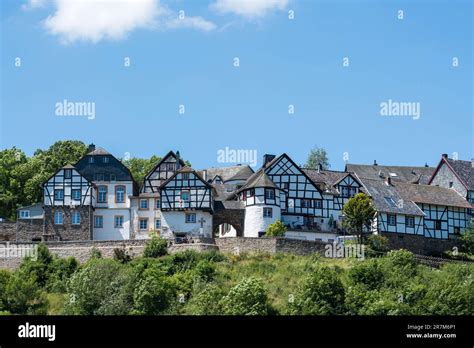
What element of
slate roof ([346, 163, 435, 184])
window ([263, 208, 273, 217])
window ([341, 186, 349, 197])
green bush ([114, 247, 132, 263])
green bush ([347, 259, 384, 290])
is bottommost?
green bush ([347, 259, 384, 290])

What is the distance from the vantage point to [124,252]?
200 ft

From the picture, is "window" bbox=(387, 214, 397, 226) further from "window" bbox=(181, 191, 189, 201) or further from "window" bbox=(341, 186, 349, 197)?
"window" bbox=(181, 191, 189, 201)

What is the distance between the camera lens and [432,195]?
72.0 metres

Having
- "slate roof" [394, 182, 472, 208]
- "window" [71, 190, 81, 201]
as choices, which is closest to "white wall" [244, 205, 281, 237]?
"window" [71, 190, 81, 201]

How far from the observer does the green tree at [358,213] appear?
63.4 metres

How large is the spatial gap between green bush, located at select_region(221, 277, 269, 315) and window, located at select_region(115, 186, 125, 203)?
1611cm

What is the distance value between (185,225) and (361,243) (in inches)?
408

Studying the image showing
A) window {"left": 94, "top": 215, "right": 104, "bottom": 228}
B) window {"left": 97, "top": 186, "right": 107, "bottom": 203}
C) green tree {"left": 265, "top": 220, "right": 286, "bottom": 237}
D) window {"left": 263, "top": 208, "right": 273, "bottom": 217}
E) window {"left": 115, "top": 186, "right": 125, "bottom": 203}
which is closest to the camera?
green tree {"left": 265, "top": 220, "right": 286, "bottom": 237}

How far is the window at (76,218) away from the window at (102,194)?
1742 mm

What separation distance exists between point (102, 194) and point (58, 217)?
124 inches

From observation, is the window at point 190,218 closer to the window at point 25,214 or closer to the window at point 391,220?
the window at point 25,214

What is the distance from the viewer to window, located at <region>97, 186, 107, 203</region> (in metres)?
66.9

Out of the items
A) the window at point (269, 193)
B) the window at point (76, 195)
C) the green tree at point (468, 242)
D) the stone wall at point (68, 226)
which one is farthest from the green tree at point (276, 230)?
the green tree at point (468, 242)
